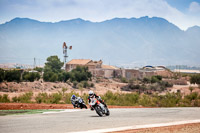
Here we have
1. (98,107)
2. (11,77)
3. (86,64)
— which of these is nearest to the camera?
(98,107)

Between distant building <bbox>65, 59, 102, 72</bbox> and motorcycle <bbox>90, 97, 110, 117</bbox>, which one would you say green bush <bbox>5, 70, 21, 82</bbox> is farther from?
distant building <bbox>65, 59, 102, 72</bbox>

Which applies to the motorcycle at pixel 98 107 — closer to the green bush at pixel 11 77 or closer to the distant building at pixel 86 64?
the green bush at pixel 11 77

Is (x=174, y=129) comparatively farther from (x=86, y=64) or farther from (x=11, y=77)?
(x=86, y=64)

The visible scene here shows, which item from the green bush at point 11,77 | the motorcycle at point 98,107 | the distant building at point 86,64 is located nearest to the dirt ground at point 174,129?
the motorcycle at point 98,107

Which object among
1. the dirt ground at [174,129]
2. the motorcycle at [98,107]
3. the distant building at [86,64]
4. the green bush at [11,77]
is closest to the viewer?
the dirt ground at [174,129]

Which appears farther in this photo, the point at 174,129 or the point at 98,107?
the point at 98,107

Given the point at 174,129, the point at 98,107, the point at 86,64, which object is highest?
the point at 86,64

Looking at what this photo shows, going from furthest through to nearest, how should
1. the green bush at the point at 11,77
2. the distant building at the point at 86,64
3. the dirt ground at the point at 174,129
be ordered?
the distant building at the point at 86,64 < the green bush at the point at 11,77 < the dirt ground at the point at 174,129

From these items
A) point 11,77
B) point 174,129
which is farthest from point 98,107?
point 11,77

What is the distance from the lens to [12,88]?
50594 millimetres

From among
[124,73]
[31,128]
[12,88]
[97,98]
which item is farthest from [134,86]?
[31,128]

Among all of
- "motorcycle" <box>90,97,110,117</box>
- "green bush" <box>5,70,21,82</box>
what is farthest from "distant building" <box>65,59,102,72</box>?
"motorcycle" <box>90,97,110,117</box>

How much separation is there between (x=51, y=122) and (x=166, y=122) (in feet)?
15.0

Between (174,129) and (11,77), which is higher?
(11,77)
